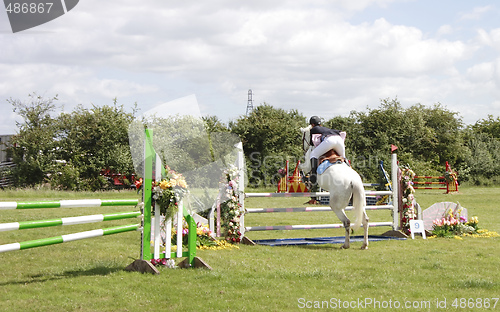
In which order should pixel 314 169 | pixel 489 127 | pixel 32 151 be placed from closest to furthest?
pixel 314 169 → pixel 32 151 → pixel 489 127

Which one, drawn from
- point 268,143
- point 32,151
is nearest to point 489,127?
point 268,143

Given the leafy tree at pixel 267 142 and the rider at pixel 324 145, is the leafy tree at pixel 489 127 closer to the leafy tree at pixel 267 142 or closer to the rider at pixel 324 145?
the leafy tree at pixel 267 142

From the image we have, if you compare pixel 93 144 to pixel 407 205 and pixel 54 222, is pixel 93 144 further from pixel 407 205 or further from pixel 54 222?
pixel 54 222

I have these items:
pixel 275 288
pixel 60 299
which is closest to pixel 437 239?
pixel 275 288

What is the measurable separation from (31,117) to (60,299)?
21501 mm

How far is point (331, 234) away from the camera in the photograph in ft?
35.6

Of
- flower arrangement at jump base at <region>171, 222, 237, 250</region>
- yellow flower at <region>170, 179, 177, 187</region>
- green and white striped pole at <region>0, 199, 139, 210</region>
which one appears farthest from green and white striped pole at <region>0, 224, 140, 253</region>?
flower arrangement at jump base at <region>171, 222, 237, 250</region>

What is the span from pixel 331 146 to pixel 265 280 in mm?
3428

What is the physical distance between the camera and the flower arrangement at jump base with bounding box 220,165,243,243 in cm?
847

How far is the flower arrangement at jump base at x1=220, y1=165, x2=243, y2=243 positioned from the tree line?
16065 millimetres

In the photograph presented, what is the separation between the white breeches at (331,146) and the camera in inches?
324

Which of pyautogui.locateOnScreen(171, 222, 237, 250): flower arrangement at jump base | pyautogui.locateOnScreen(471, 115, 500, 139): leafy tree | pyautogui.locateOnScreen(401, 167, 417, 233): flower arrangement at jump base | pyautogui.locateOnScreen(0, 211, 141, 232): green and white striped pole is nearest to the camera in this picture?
pyautogui.locateOnScreen(0, 211, 141, 232): green and white striped pole

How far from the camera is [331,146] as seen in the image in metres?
8.26

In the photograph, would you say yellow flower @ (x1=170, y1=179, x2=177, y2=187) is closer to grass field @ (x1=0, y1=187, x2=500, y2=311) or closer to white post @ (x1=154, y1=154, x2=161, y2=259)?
white post @ (x1=154, y1=154, x2=161, y2=259)
